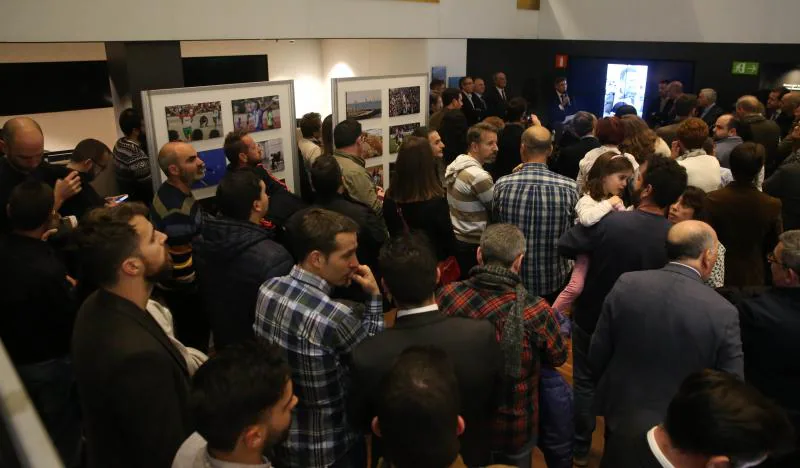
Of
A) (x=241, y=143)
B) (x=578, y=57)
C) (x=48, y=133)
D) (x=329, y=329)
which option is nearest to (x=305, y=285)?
(x=329, y=329)

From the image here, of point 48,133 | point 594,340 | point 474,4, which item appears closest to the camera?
point 594,340

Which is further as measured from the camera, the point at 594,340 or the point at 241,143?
the point at 241,143

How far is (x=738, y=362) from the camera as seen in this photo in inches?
86.7

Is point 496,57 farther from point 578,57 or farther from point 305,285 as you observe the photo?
point 305,285

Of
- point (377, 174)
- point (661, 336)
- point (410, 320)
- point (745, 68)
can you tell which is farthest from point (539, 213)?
point (745, 68)

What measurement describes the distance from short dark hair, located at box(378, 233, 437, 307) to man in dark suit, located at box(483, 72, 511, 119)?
7342 mm

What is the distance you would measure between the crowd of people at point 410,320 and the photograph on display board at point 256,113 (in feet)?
3.47

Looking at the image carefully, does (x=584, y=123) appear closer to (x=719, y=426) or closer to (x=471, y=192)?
(x=471, y=192)

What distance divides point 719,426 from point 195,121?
3938mm

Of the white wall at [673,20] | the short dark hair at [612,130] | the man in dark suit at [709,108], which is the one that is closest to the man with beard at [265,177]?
the short dark hair at [612,130]

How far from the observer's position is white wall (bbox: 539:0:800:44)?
788 centimetres

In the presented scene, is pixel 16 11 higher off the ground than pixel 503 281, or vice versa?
pixel 16 11

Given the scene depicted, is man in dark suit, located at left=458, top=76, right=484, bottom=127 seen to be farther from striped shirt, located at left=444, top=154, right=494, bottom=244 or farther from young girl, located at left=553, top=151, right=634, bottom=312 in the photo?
young girl, located at left=553, top=151, right=634, bottom=312

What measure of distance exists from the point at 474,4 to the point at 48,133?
604 centimetres
